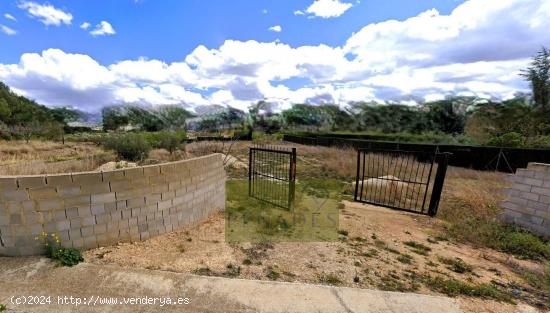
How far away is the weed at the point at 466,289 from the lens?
326cm

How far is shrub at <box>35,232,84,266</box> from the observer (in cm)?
336

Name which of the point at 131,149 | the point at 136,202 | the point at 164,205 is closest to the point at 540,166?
the point at 164,205

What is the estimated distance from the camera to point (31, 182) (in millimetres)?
3285

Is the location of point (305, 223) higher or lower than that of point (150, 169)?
lower

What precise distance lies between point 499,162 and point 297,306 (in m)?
15.0

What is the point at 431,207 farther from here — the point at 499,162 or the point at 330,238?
the point at 499,162

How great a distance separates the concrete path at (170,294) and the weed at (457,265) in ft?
3.39

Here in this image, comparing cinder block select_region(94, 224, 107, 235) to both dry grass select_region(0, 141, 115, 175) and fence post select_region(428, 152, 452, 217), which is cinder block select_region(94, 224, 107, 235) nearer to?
dry grass select_region(0, 141, 115, 175)

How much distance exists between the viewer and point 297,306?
2.81m

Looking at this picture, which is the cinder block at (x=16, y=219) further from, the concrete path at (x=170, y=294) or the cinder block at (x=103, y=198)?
the cinder block at (x=103, y=198)

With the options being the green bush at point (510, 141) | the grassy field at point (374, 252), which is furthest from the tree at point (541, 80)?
the grassy field at point (374, 252)

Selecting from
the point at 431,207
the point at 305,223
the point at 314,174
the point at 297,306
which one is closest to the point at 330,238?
the point at 305,223

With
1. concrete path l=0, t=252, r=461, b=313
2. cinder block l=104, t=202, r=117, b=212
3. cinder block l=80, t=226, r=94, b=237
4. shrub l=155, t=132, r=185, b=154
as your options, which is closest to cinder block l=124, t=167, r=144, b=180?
cinder block l=104, t=202, r=117, b=212

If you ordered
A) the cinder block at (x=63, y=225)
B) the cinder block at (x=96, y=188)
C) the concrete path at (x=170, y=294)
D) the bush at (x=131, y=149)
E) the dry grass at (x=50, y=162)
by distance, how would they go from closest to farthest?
the concrete path at (x=170, y=294) < the cinder block at (x=63, y=225) < the cinder block at (x=96, y=188) < the dry grass at (x=50, y=162) < the bush at (x=131, y=149)
